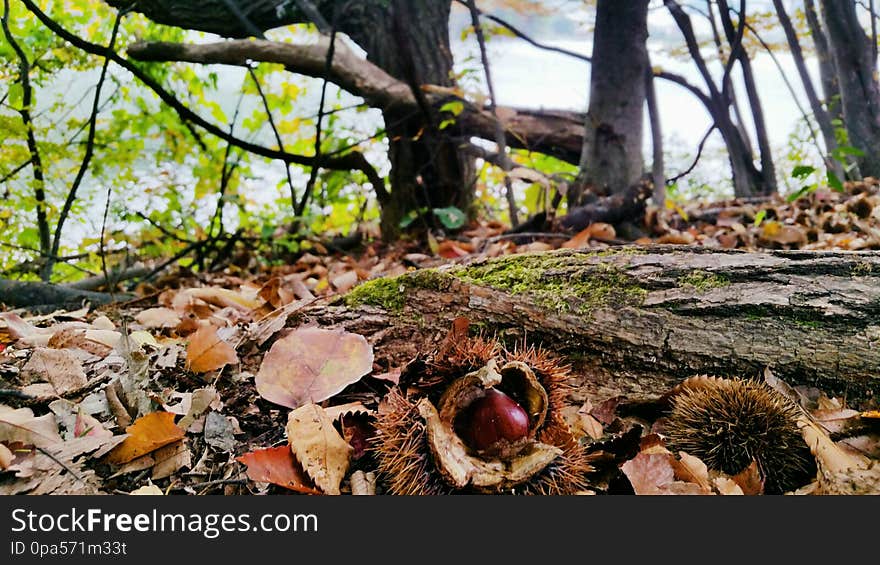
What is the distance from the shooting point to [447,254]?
2.69 meters

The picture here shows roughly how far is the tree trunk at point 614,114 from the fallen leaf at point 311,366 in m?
1.92

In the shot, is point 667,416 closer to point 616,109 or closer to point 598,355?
point 598,355

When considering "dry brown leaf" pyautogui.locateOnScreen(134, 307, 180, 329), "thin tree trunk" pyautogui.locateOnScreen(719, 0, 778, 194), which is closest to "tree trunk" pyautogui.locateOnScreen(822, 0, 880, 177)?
"thin tree trunk" pyautogui.locateOnScreen(719, 0, 778, 194)

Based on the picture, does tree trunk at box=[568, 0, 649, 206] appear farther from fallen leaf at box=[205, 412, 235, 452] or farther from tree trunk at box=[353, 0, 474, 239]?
fallen leaf at box=[205, 412, 235, 452]

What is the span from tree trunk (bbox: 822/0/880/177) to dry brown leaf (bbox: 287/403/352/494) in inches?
117

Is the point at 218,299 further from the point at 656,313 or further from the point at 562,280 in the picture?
the point at 656,313

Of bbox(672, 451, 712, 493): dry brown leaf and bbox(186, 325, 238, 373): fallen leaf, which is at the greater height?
A: bbox(186, 325, 238, 373): fallen leaf

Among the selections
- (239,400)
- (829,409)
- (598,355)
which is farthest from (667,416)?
(239,400)

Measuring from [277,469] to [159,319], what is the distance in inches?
40.6

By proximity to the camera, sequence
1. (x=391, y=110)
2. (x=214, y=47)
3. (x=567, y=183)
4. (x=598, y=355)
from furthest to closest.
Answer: (x=391, y=110), (x=214, y=47), (x=567, y=183), (x=598, y=355)

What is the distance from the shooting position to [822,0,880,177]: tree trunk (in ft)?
8.81

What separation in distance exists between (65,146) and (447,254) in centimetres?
208

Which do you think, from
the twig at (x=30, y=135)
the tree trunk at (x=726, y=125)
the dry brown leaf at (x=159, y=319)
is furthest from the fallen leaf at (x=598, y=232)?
the twig at (x=30, y=135)

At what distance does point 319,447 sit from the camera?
1011mm
